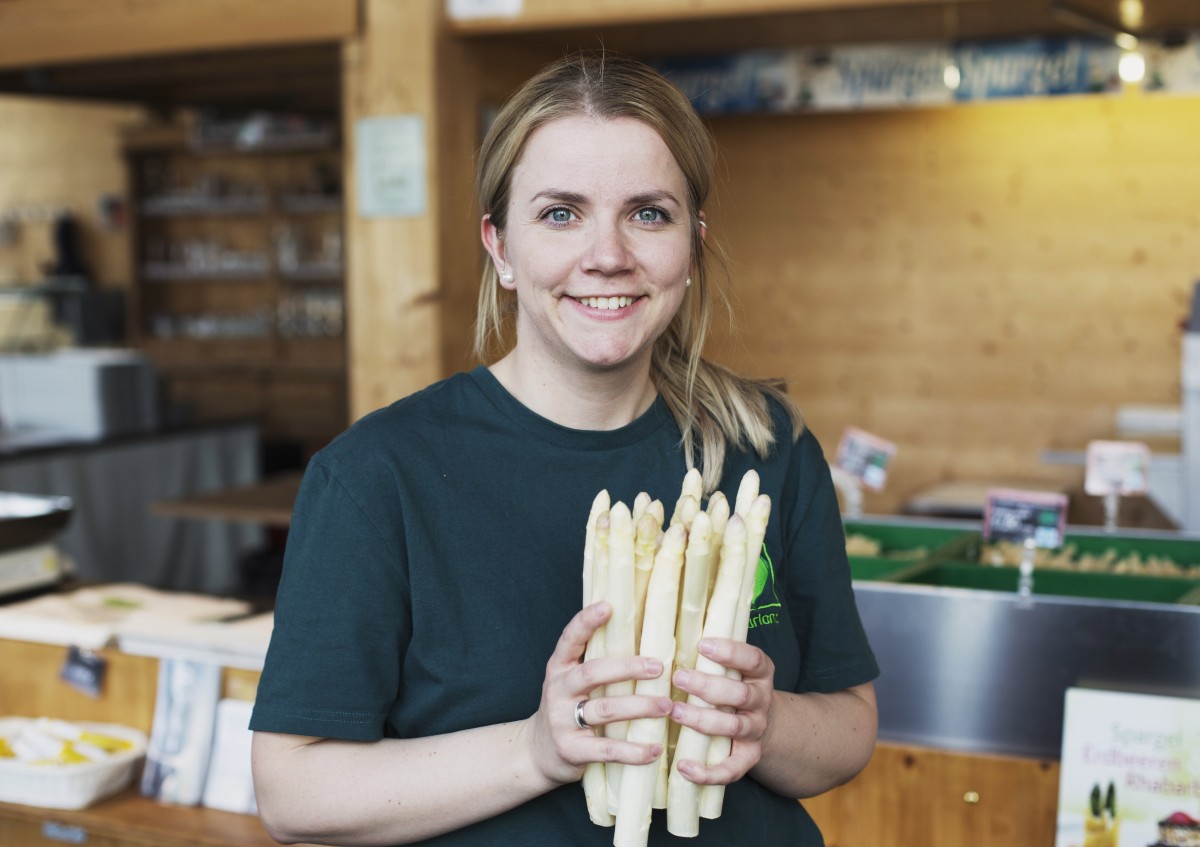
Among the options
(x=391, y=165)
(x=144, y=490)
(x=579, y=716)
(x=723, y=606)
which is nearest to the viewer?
(x=579, y=716)

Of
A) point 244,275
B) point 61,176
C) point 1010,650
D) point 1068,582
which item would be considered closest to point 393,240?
point 1068,582

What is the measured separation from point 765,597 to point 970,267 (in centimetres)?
536

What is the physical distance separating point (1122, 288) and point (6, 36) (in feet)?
16.9

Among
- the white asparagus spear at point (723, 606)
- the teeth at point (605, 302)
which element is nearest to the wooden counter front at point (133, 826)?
the white asparagus spear at point (723, 606)

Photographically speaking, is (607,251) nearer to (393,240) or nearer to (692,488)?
(692,488)

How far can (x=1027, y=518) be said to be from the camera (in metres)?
3.01

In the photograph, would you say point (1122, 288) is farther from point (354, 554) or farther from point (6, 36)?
point (354, 554)

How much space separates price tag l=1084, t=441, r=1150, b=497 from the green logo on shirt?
6.29ft

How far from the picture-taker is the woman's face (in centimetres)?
140

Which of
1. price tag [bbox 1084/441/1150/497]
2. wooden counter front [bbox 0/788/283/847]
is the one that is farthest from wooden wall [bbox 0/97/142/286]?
price tag [bbox 1084/441/1150/497]

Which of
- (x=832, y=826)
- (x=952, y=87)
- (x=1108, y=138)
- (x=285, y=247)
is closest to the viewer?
(x=832, y=826)

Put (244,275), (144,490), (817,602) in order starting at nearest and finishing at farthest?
(817,602) → (144,490) → (244,275)

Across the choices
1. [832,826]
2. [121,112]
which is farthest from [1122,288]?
[121,112]

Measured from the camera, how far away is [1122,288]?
20.5 ft
